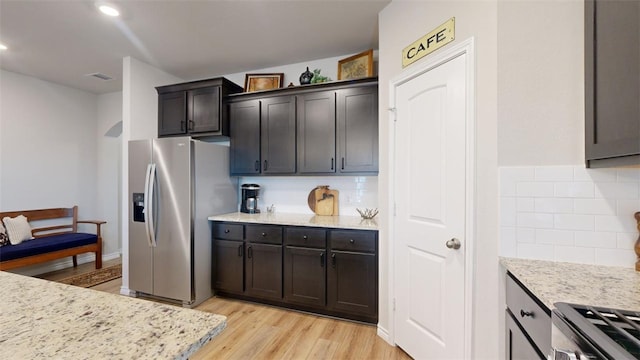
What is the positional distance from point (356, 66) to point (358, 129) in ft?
2.27

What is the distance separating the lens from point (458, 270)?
5.18ft

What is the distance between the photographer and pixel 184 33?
2.63 m

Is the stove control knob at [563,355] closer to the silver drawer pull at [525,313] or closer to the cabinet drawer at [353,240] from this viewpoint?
the silver drawer pull at [525,313]

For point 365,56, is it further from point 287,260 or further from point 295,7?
point 287,260

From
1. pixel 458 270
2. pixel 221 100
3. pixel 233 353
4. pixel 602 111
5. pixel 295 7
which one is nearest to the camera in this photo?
pixel 602 111

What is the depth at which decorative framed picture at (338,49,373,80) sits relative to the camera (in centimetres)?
272

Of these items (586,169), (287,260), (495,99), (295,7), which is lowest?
(287,260)

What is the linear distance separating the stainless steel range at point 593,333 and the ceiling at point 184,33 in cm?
231

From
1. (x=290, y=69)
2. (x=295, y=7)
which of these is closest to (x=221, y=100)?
(x=290, y=69)

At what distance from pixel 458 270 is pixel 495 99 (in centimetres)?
97

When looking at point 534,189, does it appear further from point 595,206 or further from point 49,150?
point 49,150

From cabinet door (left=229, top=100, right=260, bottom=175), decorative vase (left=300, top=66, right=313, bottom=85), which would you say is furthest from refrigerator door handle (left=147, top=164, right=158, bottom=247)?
decorative vase (left=300, top=66, right=313, bottom=85)

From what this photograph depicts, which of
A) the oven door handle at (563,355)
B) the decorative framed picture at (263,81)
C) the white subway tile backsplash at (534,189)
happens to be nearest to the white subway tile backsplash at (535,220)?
the white subway tile backsplash at (534,189)

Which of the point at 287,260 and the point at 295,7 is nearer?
the point at 295,7
